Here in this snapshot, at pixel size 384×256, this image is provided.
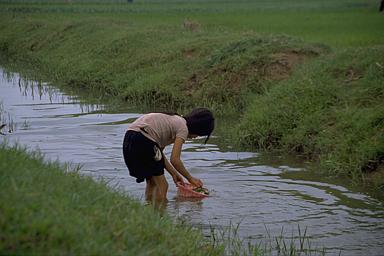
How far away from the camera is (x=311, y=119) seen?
374 inches

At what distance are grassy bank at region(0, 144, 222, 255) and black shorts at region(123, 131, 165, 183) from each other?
163 cm

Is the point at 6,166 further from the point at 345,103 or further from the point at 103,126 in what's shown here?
the point at 103,126

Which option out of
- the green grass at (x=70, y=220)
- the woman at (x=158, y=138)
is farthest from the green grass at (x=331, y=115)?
the green grass at (x=70, y=220)

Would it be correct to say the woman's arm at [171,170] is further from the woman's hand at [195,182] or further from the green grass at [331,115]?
the green grass at [331,115]

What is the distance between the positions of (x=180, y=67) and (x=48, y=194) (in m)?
9.84

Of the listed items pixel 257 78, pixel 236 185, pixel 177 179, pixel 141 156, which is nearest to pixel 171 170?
pixel 177 179

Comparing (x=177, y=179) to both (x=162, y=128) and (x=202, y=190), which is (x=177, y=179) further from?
(x=162, y=128)

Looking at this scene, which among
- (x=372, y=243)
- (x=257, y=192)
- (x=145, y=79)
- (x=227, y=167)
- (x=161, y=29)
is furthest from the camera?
(x=161, y=29)

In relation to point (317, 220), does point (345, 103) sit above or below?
above

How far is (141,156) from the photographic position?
6750 mm

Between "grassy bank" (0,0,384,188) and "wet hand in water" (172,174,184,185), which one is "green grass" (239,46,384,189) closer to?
"grassy bank" (0,0,384,188)

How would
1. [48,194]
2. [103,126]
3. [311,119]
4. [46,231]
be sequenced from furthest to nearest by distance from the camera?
[103,126] < [311,119] < [48,194] < [46,231]

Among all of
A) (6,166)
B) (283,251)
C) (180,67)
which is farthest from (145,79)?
(6,166)

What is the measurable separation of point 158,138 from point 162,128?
96mm
